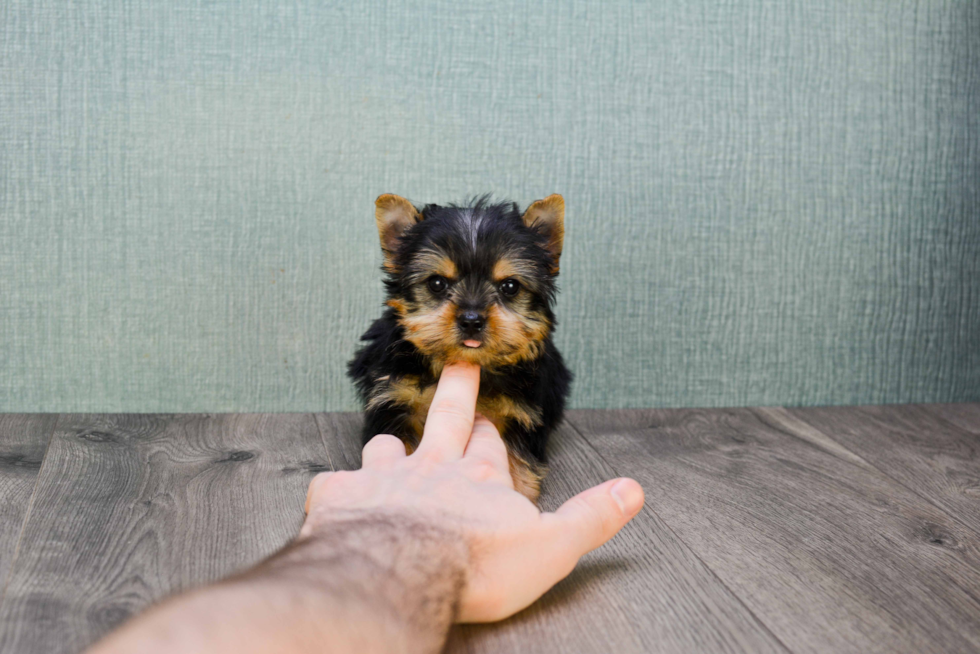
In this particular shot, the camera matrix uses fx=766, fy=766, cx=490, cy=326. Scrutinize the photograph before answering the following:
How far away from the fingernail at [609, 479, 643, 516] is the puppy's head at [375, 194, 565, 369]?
0.46 metres

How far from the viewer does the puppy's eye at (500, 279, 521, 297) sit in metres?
1.70

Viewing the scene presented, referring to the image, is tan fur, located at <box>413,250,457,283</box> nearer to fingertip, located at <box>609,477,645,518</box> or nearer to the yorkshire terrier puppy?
the yorkshire terrier puppy

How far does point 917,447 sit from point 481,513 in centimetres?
157

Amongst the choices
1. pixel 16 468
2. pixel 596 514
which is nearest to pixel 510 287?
pixel 596 514

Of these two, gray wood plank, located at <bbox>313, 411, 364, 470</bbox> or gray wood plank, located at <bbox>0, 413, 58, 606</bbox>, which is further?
gray wood plank, located at <bbox>313, 411, 364, 470</bbox>

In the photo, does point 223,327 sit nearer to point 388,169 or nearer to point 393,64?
point 388,169

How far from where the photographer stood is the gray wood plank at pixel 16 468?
1410 millimetres

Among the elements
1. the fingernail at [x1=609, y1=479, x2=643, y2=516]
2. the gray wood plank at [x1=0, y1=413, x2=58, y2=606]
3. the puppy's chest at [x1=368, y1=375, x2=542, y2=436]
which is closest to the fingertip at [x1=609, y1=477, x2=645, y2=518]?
the fingernail at [x1=609, y1=479, x2=643, y2=516]

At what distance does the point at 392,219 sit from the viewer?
70.1 inches

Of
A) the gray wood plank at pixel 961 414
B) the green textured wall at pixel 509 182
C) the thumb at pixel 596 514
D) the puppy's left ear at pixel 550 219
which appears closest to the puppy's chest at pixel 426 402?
the puppy's left ear at pixel 550 219

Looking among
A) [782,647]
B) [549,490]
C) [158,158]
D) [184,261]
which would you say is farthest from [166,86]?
[782,647]

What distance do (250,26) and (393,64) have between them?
42cm

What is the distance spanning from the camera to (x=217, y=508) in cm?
161

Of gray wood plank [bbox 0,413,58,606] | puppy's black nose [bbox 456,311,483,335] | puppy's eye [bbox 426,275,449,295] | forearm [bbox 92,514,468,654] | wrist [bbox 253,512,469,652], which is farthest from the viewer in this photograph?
puppy's eye [bbox 426,275,449,295]
